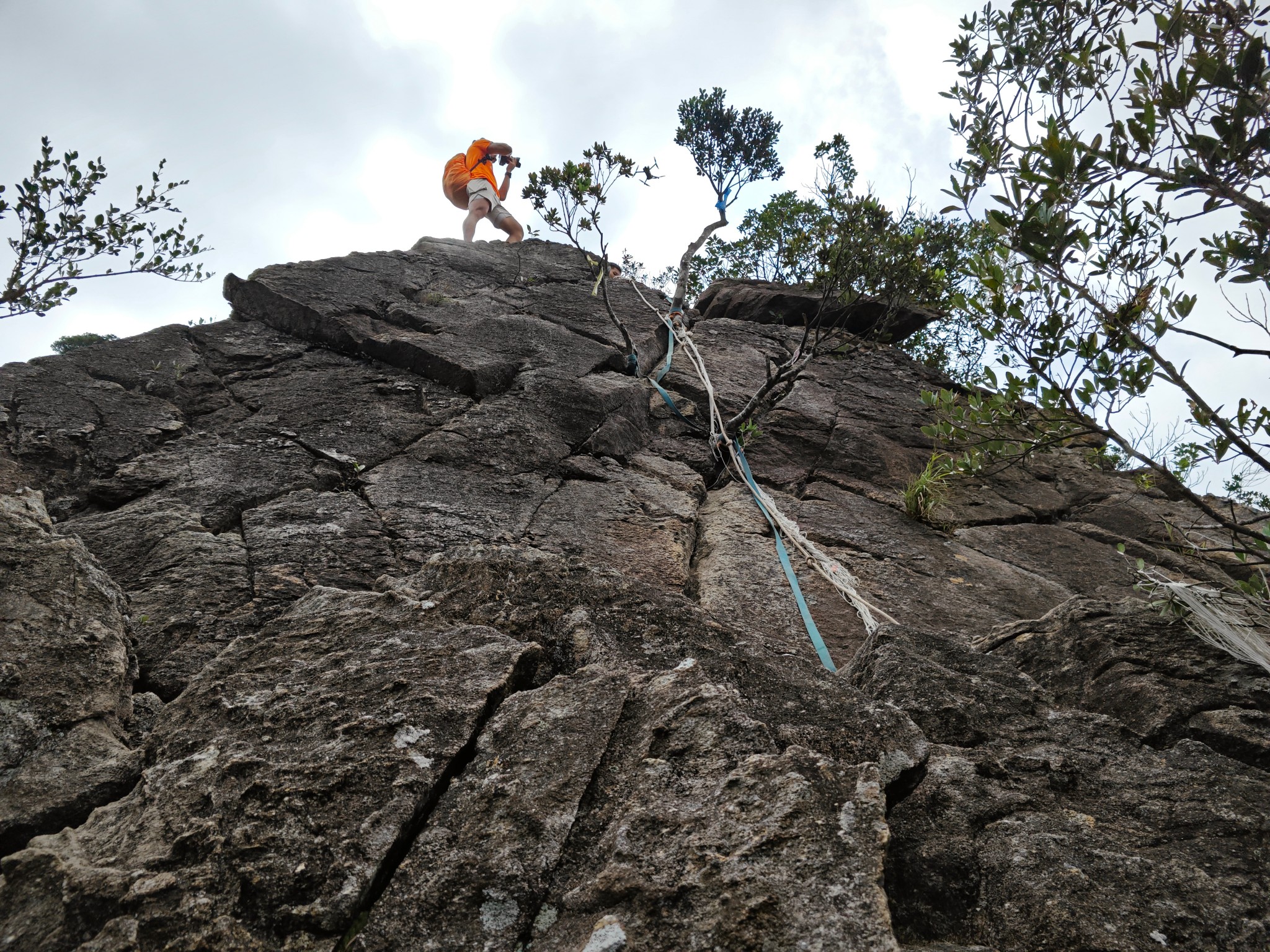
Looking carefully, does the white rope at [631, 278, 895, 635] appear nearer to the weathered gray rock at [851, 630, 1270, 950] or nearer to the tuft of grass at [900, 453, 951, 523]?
the weathered gray rock at [851, 630, 1270, 950]

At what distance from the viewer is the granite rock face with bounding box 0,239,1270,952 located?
233 cm

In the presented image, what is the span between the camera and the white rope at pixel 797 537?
5445mm

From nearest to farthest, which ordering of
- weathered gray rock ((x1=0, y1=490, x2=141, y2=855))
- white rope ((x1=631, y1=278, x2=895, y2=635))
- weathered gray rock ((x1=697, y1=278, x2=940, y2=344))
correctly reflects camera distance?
weathered gray rock ((x1=0, y1=490, x2=141, y2=855))
white rope ((x1=631, y1=278, x2=895, y2=635))
weathered gray rock ((x1=697, y1=278, x2=940, y2=344))

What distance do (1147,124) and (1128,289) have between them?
0.99 metres

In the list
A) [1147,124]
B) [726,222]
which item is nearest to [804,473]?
[1147,124]

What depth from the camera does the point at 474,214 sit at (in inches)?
503

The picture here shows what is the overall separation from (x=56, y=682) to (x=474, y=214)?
10971 mm

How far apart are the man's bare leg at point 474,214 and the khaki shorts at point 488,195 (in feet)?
0.18

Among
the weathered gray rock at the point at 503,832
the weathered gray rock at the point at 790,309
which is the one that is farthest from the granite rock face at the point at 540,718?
the weathered gray rock at the point at 790,309

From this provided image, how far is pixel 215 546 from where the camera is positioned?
5.04 metres

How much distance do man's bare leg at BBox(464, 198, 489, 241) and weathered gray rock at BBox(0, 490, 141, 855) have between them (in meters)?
9.58

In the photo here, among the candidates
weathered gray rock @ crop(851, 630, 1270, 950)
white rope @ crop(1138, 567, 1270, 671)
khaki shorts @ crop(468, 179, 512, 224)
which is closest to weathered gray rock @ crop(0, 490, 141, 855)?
weathered gray rock @ crop(851, 630, 1270, 950)

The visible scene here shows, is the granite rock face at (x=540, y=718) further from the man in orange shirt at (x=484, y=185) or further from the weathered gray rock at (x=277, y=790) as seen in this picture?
the man in orange shirt at (x=484, y=185)

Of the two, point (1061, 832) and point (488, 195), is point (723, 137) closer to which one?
point (488, 195)
